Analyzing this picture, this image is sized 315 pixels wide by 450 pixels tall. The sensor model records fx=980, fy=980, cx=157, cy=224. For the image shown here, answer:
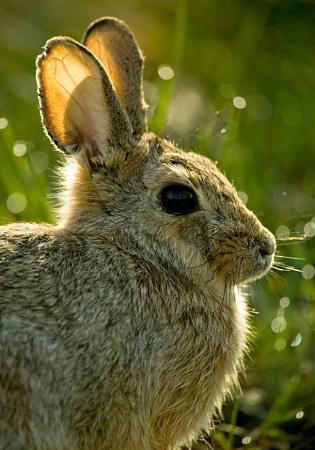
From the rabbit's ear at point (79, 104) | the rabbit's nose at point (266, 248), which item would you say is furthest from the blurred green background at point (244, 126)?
the rabbit's ear at point (79, 104)

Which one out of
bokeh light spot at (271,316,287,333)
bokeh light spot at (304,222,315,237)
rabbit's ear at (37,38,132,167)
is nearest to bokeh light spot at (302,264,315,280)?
bokeh light spot at (304,222,315,237)

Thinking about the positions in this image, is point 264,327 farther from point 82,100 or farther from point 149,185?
point 82,100

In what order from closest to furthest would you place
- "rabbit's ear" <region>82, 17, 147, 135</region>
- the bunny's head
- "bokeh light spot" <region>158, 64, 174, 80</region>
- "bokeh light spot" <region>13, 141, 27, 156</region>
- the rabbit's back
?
the rabbit's back, the bunny's head, "rabbit's ear" <region>82, 17, 147, 135</region>, "bokeh light spot" <region>13, 141, 27, 156</region>, "bokeh light spot" <region>158, 64, 174, 80</region>

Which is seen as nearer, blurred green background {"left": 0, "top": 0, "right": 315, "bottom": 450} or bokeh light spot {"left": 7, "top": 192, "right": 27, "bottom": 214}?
blurred green background {"left": 0, "top": 0, "right": 315, "bottom": 450}

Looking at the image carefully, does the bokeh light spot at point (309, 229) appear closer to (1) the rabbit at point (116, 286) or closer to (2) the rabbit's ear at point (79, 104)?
(1) the rabbit at point (116, 286)

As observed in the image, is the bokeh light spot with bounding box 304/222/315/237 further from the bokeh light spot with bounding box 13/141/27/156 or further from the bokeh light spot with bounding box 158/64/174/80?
the bokeh light spot with bounding box 13/141/27/156

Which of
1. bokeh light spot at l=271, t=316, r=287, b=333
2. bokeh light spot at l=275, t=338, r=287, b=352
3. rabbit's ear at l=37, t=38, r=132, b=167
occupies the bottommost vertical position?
Result: bokeh light spot at l=275, t=338, r=287, b=352

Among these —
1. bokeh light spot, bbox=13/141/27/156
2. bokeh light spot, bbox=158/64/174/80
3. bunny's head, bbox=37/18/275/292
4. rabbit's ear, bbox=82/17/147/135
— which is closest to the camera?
bunny's head, bbox=37/18/275/292

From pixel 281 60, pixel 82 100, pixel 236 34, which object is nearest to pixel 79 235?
pixel 82 100
